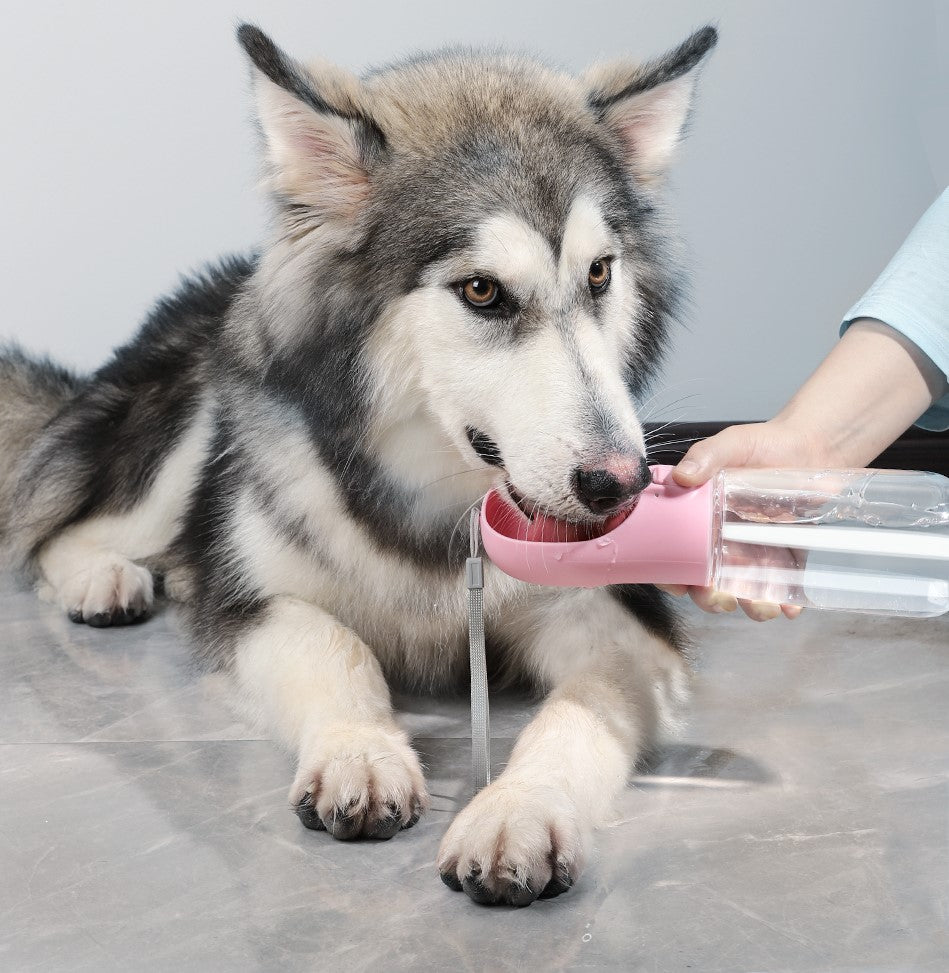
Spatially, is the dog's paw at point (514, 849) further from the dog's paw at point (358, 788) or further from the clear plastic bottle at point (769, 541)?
the clear plastic bottle at point (769, 541)

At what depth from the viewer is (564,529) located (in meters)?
1.49

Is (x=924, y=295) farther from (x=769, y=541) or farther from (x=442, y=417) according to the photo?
(x=442, y=417)

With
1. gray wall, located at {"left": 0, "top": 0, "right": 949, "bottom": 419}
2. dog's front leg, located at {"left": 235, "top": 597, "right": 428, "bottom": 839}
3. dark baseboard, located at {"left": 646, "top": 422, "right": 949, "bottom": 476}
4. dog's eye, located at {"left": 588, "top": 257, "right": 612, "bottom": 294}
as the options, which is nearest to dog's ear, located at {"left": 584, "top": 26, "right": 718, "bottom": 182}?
dog's eye, located at {"left": 588, "top": 257, "right": 612, "bottom": 294}

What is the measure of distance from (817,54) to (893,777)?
2.15 m

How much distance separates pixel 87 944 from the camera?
128 centimetres

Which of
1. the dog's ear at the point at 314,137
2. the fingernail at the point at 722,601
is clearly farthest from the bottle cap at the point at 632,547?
the dog's ear at the point at 314,137

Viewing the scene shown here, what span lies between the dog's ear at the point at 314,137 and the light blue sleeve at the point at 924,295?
838 millimetres

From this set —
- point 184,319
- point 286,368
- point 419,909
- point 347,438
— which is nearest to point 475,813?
point 419,909

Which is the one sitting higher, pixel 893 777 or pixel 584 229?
pixel 584 229

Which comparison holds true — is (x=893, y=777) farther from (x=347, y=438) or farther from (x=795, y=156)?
(x=795, y=156)

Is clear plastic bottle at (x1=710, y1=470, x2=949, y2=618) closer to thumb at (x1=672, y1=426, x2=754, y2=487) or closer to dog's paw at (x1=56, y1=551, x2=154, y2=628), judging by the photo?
thumb at (x1=672, y1=426, x2=754, y2=487)

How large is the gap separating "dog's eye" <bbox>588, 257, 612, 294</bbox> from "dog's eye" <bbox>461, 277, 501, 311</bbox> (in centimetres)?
15

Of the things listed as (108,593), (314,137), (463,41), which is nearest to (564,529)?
(314,137)

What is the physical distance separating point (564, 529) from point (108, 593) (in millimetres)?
1297
